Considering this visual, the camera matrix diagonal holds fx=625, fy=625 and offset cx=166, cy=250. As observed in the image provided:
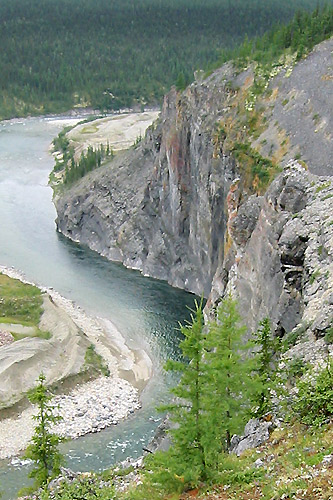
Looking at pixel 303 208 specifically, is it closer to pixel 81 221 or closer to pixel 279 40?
pixel 279 40

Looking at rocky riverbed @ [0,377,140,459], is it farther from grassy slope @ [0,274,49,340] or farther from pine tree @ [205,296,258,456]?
pine tree @ [205,296,258,456]

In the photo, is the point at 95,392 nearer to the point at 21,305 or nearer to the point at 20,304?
the point at 21,305

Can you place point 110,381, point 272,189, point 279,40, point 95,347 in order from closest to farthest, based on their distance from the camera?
point 272,189 < point 110,381 < point 95,347 < point 279,40

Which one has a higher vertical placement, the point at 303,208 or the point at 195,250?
the point at 303,208

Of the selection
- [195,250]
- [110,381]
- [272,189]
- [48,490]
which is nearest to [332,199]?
[272,189]

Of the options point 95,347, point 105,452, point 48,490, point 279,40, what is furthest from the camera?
point 279,40

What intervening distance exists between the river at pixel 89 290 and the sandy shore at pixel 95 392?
3.80ft

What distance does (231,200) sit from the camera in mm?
61438

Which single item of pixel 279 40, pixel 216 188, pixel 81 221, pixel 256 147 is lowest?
pixel 81 221

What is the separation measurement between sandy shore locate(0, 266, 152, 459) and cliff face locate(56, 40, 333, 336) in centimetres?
1266

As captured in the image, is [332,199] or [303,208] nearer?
[332,199]

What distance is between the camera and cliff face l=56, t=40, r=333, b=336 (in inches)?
1377

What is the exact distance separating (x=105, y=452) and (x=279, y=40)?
53580mm

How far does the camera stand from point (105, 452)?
4906cm
